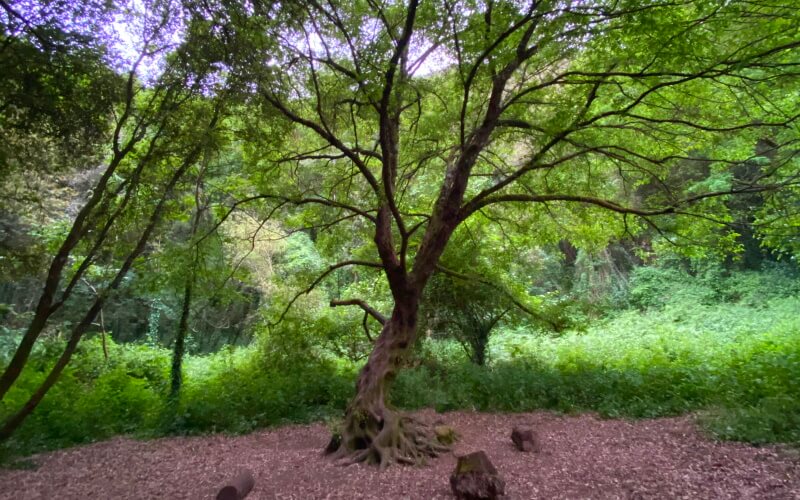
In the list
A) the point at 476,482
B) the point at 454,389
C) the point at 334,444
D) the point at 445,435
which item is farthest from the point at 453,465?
the point at 454,389

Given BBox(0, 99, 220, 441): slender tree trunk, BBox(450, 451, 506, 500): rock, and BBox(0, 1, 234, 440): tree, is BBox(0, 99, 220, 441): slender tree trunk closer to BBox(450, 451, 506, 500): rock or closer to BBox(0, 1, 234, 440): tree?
BBox(0, 1, 234, 440): tree

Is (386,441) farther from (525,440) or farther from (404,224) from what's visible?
(404,224)

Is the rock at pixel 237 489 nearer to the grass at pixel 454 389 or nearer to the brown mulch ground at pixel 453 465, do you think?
the brown mulch ground at pixel 453 465

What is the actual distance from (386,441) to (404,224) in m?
3.18

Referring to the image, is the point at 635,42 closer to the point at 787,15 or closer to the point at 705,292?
the point at 787,15

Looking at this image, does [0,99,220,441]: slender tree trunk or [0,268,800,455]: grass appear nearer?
[0,99,220,441]: slender tree trunk

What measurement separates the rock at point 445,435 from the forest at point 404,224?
189mm

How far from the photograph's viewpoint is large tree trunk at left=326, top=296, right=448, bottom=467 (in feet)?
15.6

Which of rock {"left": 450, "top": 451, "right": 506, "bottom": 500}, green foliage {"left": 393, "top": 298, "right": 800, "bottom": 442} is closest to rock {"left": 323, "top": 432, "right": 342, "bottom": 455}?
rock {"left": 450, "top": 451, "right": 506, "bottom": 500}

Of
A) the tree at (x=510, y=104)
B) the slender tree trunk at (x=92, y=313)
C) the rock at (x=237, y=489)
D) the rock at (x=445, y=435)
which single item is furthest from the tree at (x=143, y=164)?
the rock at (x=445, y=435)

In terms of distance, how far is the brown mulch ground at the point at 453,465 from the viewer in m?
3.74

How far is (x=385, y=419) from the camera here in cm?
501

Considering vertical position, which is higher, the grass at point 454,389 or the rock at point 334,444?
the grass at point 454,389

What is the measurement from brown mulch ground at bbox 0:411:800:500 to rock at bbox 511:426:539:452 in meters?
0.12
